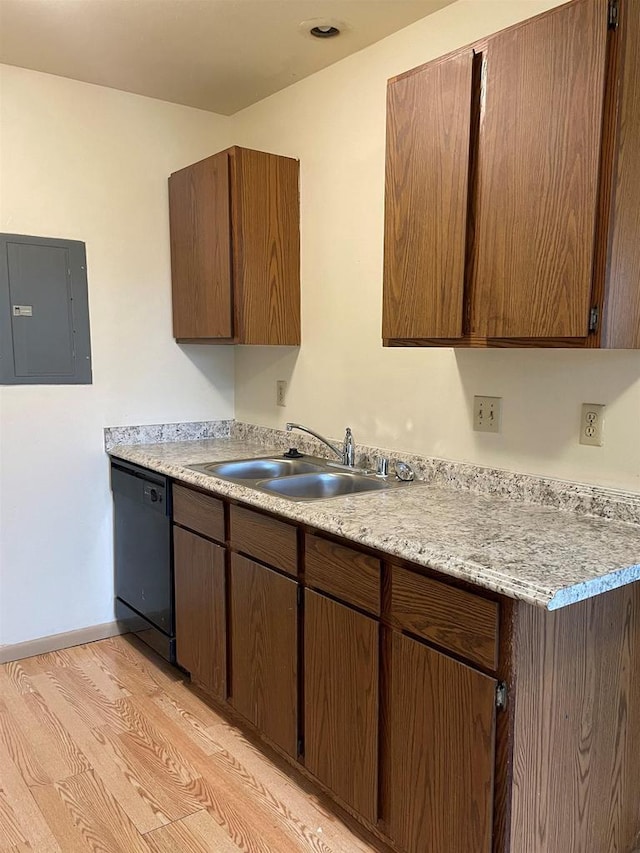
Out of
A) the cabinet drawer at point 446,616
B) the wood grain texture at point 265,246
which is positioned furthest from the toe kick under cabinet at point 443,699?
the wood grain texture at point 265,246

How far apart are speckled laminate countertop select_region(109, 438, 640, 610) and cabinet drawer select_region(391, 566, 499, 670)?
7 centimetres

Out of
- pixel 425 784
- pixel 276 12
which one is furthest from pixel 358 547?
pixel 276 12

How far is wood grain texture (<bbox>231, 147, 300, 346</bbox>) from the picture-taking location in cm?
278

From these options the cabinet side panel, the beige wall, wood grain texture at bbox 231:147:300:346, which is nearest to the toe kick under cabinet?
the beige wall

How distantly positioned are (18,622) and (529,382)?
8.00 ft

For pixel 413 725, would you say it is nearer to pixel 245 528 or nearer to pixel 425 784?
pixel 425 784

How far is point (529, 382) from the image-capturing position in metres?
2.06

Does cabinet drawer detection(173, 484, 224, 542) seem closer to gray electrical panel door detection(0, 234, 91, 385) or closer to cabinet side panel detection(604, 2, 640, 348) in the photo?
gray electrical panel door detection(0, 234, 91, 385)

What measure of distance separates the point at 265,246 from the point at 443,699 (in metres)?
1.99

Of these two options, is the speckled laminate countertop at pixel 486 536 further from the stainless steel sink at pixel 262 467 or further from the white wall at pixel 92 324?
the white wall at pixel 92 324

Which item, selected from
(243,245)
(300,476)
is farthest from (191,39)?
(300,476)

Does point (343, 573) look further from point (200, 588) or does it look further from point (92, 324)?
point (92, 324)

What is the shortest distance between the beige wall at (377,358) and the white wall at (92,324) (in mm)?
459

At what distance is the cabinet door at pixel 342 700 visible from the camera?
1.75 meters
